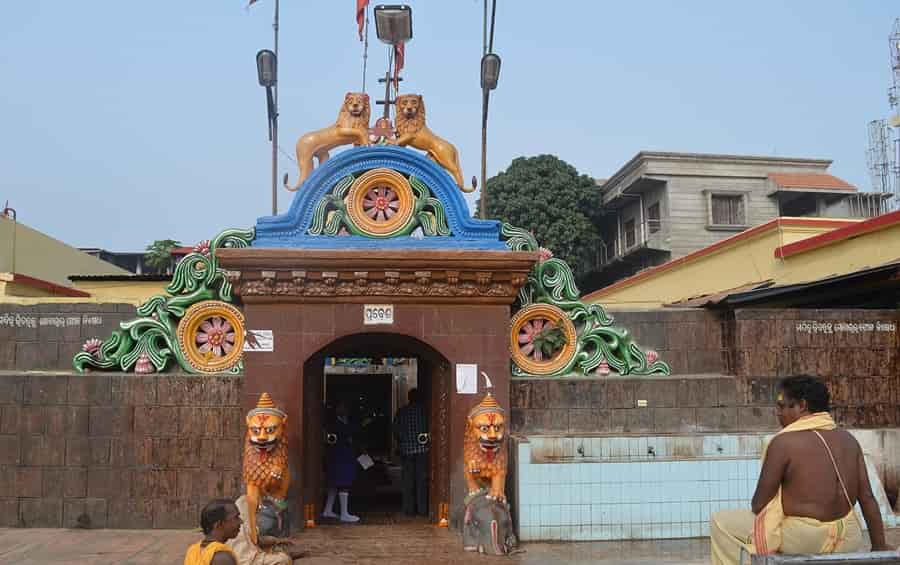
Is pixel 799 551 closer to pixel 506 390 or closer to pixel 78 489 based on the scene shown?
pixel 506 390

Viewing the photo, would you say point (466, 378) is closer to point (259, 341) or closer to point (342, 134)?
point (259, 341)

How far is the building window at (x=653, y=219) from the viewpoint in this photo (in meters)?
27.7

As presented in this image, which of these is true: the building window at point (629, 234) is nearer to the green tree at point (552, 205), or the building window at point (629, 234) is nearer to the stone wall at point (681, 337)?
the green tree at point (552, 205)

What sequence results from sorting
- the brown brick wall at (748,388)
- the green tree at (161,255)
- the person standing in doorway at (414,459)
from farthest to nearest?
1. the green tree at (161,255)
2. the person standing in doorway at (414,459)
3. the brown brick wall at (748,388)

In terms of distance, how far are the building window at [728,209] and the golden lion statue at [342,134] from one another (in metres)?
19.9

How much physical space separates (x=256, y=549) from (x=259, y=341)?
8.04ft

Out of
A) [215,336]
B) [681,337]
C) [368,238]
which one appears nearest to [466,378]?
[368,238]

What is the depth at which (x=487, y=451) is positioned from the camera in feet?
26.1

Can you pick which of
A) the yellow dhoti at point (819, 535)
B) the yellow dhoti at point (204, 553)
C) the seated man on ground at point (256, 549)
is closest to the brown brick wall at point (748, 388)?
the seated man on ground at point (256, 549)

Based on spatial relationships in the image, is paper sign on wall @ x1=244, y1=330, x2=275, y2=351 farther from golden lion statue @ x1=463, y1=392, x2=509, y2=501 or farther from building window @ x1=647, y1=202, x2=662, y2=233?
building window @ x1=647, y1=202, x2=662, y2=233

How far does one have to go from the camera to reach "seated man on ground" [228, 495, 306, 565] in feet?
21.8

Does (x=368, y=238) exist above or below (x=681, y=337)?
above

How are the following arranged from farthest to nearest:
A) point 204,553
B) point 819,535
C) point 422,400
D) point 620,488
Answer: point 422,400
point 620,488
point 204,553
point 819,535

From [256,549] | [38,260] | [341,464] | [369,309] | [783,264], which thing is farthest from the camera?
[38,260]
